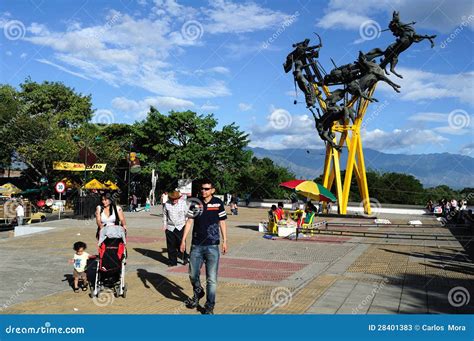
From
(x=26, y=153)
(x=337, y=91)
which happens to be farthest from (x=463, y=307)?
(x=26, y=153)

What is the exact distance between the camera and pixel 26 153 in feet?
123

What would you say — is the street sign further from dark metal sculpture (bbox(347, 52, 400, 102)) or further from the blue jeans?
the blue jeans

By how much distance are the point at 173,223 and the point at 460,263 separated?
7.19m

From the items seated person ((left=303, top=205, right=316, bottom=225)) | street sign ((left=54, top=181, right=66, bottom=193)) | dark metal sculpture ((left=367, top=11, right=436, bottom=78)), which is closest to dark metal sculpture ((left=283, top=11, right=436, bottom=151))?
dark metal sculpture ((left=367, top=11, right=436, bottom=78))

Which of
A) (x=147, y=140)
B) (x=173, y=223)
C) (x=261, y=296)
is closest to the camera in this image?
(x=261, y=296)

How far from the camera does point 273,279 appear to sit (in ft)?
29.7

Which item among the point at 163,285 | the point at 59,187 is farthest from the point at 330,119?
the point at 163,285

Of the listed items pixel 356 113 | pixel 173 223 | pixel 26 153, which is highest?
pixel 356 113

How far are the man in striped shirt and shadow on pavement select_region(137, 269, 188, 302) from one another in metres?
0.84

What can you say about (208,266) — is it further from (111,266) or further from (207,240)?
(111,266)

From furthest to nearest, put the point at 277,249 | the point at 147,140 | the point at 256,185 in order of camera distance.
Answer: the point at 256,185 < the point at 147,140 < the point at 277,249

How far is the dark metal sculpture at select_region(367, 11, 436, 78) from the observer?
90.7 feet

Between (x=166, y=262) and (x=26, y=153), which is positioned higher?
(x=26, y=153)
